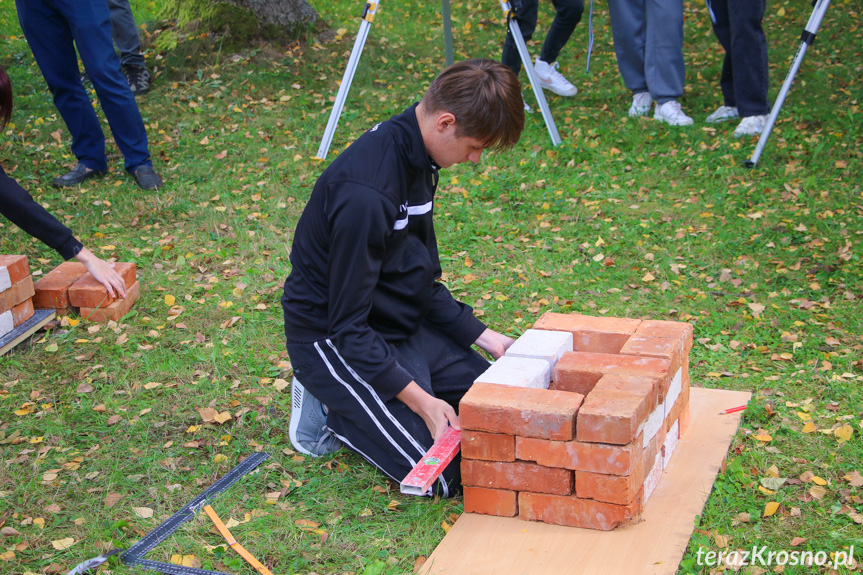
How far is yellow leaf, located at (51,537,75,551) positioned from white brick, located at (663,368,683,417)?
6.49 feet

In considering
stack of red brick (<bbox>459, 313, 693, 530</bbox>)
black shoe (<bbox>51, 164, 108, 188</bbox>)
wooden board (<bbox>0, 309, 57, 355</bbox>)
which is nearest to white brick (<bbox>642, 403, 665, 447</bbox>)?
stack of red brick (<bbox>459, 313, 693, 530</bbox>)

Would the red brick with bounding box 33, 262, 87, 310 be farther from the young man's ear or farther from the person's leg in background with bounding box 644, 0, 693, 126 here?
the person's leg in background with bounding box 644, 0, 693, 126

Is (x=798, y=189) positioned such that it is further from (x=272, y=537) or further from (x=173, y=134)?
(x=173, y=134)

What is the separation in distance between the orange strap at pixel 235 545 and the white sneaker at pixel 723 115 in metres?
5.23

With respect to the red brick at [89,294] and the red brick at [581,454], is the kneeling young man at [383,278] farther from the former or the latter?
the red brick at [89,294]

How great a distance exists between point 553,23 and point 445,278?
3413 millimetres

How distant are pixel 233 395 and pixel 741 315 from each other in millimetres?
2489

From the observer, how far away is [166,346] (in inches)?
148

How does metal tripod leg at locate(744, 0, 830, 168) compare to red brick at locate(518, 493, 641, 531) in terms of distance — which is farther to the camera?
metal tripod leg at locate(744, 0, 830, 168)

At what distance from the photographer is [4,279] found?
11.6ft

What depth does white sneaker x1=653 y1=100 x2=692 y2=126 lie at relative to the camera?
6.30 meters

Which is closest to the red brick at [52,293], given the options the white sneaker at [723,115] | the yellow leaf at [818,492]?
the yellow leaf at [818,492]

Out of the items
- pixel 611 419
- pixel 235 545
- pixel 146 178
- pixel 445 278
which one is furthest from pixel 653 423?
pixel 146 178

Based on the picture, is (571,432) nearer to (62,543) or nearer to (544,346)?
(544,346)
